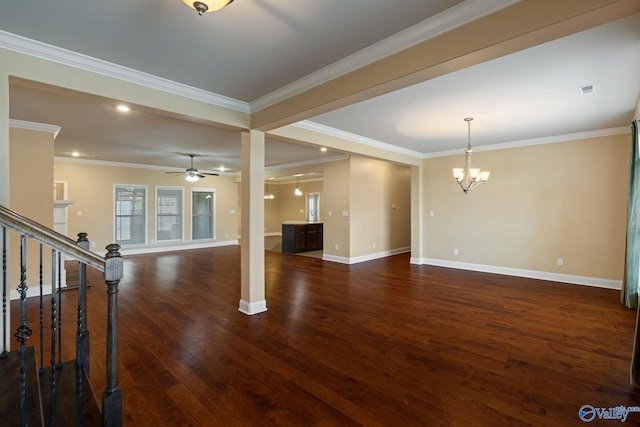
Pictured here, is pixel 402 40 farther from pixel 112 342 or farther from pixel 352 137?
pixel 352 137

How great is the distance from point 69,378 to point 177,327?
1.44 metres

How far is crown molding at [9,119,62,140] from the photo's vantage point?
4.47 m

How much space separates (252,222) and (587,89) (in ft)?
13.8

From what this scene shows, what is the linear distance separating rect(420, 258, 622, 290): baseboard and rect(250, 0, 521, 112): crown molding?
550 centimetres

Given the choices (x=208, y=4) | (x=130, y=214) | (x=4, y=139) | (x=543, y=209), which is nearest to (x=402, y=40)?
(x=208, y=4)

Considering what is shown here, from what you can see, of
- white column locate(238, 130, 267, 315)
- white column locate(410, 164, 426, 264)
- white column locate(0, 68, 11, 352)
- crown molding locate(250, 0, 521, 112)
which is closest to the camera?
crown molding locate(250, 0, 521, 112)

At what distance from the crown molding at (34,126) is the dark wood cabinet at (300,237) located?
582 cm

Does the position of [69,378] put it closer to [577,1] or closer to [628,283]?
[577,1]

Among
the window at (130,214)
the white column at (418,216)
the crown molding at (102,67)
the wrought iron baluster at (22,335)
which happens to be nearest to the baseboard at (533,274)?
the white column at (418,216)

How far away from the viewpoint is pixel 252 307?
3.92 meters

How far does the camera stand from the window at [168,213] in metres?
9.29

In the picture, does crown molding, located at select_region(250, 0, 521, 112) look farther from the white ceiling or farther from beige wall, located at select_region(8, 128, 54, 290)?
beige wall, located at select_region(8, 128, 54, 290)

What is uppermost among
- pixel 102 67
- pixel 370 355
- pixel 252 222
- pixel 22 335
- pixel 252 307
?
pixel 102 67

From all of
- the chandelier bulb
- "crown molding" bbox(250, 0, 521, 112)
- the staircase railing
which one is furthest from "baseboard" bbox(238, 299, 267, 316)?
the chandelier bulb
